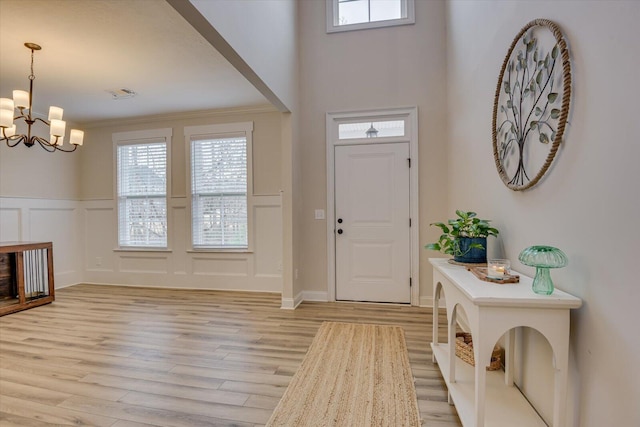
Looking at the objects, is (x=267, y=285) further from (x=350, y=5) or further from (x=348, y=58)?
(x=350, y=5)

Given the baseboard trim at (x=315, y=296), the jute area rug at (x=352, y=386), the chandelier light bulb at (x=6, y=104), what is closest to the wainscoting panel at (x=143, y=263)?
the baseboard trim at (x=315, y=296)

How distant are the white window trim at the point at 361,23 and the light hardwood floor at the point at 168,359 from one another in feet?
10.9

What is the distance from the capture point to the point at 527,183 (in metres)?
1.50

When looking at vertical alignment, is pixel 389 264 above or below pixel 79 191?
below

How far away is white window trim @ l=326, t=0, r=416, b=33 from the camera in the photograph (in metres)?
3.41

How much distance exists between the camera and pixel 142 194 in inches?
178

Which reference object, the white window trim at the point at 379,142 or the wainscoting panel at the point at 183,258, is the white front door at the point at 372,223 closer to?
the white window trim at the point at 379,142

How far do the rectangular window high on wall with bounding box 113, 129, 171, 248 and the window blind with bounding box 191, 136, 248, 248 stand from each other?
533 mm

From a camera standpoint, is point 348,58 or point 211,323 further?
point 348,58

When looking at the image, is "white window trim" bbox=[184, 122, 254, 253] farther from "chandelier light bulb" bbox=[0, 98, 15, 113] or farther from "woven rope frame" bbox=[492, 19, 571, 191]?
"woven rope frame" bbox=[492, 19, 571, 191]

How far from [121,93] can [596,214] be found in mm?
4490

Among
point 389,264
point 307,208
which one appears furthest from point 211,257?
point 389,264

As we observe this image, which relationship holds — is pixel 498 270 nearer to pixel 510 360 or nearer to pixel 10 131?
pixel 510 360

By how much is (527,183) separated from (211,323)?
2.90 meters
